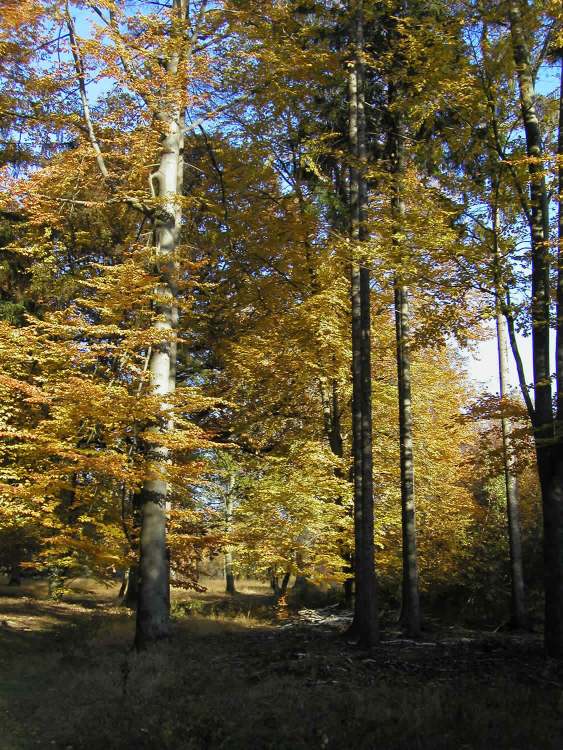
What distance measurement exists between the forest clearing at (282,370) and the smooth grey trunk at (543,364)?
0.20 feet

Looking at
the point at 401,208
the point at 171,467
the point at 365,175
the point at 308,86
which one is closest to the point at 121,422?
the point at 171,467

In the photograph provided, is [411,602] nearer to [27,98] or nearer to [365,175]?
[365,175]

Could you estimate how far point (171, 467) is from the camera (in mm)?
10883

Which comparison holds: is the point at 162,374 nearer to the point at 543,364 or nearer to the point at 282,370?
the point at 282,370

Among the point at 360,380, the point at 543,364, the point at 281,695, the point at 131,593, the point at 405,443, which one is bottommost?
the point at 131,593

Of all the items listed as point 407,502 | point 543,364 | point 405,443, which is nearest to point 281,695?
point 543,364

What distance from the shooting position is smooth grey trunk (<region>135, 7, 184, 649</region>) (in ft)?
35.1

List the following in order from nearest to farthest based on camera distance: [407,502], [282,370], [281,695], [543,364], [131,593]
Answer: [281,695], [543,364], [407,502], [282,370], [131,593]

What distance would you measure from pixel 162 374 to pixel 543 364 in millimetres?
6780

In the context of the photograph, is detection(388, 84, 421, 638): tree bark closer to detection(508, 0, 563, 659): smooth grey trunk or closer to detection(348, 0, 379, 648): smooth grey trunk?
detection(348, 0, 379, 648): smooth grey trunk

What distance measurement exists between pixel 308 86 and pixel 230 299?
5.89m

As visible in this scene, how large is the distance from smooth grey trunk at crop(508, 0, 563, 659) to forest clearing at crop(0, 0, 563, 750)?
6 cm

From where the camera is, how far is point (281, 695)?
6727mm

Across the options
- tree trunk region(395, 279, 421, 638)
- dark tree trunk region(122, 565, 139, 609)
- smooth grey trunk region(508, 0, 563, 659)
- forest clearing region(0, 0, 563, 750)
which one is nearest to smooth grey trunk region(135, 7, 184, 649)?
forest clearing region(0, 0, 563, 750)
